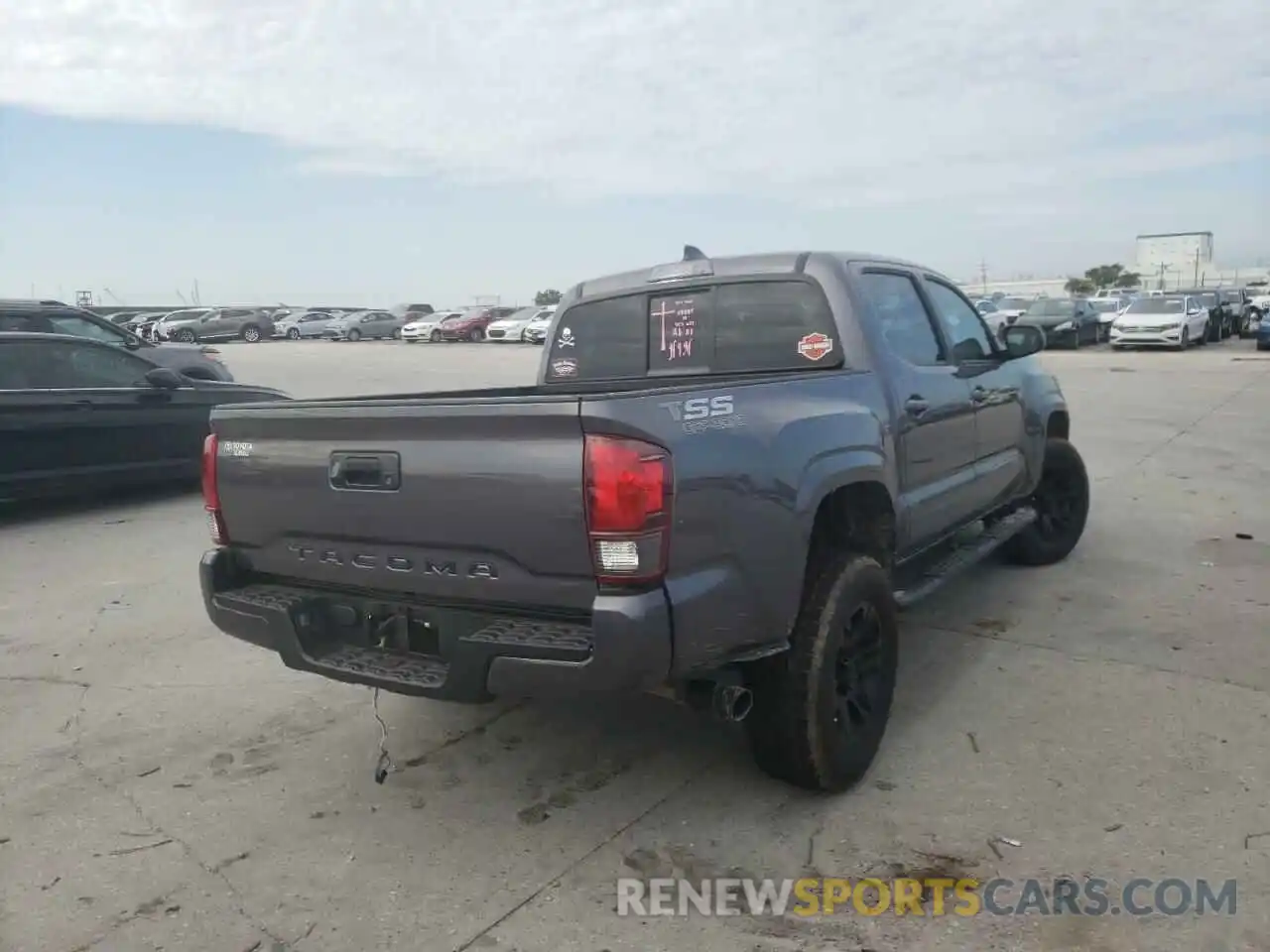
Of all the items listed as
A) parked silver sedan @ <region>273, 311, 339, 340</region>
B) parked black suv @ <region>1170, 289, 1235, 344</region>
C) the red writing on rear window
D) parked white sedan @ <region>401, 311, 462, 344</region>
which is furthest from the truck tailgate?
parked silver sedan @ <region>273, 311, 339, 340</region>

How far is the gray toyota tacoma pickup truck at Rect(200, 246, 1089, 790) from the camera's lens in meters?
2.80

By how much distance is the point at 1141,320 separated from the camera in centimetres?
A: 2856

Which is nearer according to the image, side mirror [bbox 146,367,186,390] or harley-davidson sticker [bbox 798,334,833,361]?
harley-davidson sticker [bbox 798,334,833,361]

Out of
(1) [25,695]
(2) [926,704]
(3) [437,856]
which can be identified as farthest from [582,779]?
(1) [25,695]

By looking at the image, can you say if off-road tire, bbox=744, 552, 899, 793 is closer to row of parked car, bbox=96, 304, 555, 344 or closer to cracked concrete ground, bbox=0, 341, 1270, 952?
cracked concrete ground, bbox=0, 341, 1270, 952

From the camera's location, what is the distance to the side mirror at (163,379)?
865 centimetres

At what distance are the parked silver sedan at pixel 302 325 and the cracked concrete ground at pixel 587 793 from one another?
44774 mm

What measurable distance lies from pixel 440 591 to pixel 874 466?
5.47ft

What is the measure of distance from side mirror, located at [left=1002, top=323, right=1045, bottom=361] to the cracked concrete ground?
4.50 feet

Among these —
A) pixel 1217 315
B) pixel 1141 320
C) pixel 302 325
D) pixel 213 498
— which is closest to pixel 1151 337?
pixel 1141 320

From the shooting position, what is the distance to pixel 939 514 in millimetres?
4551

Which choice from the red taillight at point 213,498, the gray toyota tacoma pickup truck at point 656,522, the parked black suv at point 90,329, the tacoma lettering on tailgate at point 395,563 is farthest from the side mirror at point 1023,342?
the parked black suv at point 90,329

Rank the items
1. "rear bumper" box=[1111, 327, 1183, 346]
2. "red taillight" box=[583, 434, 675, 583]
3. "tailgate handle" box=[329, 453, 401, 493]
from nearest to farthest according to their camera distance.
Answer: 1. "red taillight" box=[583, 434, 675, 583]
2. "tailgate handle" box=[329, 453, 401, 493]
3. "rear bumper" box=[1111, 327, 1183, 346]

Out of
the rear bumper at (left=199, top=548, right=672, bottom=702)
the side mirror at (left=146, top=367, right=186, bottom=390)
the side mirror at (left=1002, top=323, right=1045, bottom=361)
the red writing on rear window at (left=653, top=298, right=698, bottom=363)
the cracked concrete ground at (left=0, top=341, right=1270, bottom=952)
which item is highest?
the red writing on rear window at (left=653, top=298, right=698, bottom=363)
